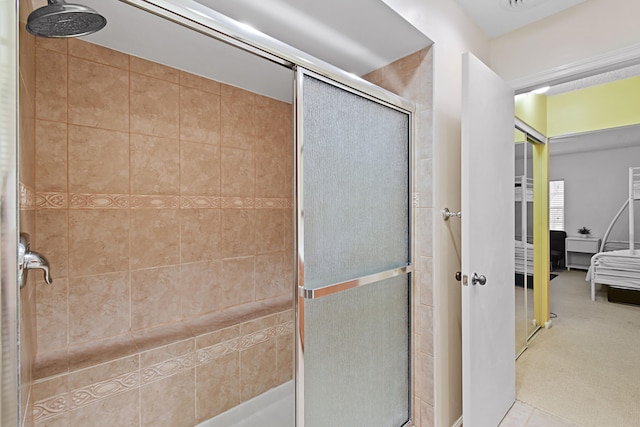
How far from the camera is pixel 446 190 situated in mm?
1692

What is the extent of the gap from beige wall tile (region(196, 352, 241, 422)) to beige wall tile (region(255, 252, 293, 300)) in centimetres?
50

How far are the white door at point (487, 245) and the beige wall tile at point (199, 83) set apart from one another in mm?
1538

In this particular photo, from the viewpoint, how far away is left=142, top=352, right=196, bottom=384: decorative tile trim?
1624mm

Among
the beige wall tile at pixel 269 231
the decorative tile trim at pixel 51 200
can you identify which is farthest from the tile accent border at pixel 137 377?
the decorative tile trim at pixel 51 200

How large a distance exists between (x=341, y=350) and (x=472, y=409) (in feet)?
2.72

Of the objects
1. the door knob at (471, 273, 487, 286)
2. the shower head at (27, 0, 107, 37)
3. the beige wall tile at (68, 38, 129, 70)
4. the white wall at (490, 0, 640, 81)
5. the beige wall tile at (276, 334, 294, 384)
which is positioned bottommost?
the beige wall tile at (276, 334, 294, 384)

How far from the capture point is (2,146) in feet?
1.84

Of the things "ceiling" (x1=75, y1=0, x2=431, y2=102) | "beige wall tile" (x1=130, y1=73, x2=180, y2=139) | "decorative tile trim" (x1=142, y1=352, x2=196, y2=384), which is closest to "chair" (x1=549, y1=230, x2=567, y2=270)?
"ceiling" (x1=75, y1=0, x2=431, y2=102)

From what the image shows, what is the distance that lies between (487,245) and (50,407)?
2267 mm

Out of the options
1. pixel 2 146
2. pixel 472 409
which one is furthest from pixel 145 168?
pixel 472 409

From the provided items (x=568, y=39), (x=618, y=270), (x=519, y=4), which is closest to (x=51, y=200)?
(x=519, y=4)

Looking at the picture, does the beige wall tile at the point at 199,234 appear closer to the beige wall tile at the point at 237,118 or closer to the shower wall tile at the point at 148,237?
the shower wall tile at the point at 148,237

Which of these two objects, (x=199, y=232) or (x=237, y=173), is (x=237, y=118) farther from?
(x=199, y=232)

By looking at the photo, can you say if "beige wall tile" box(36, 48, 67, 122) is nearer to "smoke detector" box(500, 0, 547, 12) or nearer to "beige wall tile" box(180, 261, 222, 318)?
"beige wall tile" box(180, 261, 222, 318)
